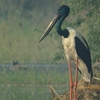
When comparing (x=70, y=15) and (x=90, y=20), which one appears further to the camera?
(x=70, y=15)

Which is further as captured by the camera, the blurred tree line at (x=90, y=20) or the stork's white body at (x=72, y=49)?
the blurred tree line at (x=90, y=20)

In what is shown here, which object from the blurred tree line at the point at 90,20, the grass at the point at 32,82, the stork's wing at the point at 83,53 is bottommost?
the grass at the point at 32,82

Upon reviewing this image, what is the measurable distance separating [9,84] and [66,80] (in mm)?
1534

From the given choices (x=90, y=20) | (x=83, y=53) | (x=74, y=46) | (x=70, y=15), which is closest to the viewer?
(x=74, y=46)

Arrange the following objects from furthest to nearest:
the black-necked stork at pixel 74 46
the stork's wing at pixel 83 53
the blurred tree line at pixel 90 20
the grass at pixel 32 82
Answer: the grass at pixel 32 82
the blurred tree line at pixel 90 20
the stork's wing at pixel 83 53
the black-necked stork at pixel 74 46

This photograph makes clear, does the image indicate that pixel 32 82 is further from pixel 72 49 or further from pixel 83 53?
pixel 72 49

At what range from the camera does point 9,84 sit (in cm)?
1820

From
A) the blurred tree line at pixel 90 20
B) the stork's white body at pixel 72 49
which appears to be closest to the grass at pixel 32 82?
the blurred tree line at pixel 90 20

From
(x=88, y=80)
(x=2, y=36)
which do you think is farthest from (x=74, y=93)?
(x=2, y=36)

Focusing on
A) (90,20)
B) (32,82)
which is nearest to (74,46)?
(90,20)

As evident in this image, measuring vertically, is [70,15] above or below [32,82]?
above

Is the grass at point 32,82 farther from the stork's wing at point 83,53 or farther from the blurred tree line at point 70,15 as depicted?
the stork's wing at point 83,53

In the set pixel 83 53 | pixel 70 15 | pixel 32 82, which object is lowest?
pixel 32 82

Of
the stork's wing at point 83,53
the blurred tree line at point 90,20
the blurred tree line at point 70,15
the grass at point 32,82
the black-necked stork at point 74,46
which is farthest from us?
the grass at point 32,82
